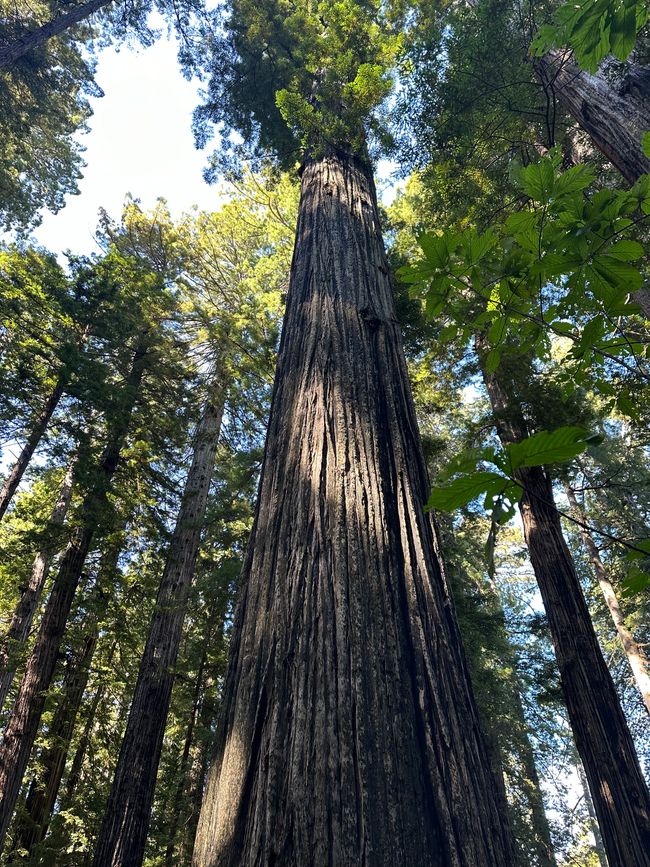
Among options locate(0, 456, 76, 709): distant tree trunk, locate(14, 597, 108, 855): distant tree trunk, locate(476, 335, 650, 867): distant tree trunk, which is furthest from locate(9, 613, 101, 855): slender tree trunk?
locate(476, 335, 650, 867): distant tree trunk

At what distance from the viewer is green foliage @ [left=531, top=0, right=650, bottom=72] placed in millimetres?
1451

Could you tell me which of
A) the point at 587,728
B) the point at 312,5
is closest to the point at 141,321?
the point at 312,5

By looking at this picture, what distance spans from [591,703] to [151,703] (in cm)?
539

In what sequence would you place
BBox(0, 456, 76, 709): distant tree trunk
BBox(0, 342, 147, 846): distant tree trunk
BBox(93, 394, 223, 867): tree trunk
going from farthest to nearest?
1. BBox(0, 456, 76, 709): distant tree trunk
2. BBox(0, 342, 147, 846): distant tree trunk
3. BBox(93, 394, 223, 867): tree trunk

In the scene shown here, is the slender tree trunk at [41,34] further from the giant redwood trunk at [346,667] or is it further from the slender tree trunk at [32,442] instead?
the giant redwood trunk at [346,667]

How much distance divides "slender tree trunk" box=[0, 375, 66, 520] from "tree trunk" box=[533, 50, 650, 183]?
7.03 meters

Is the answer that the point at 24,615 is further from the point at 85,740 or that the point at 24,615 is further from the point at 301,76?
the point at 301,76

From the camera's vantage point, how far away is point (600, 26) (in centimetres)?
149

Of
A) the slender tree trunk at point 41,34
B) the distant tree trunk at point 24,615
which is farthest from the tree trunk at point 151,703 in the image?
the slender tree trunk at point 41,34

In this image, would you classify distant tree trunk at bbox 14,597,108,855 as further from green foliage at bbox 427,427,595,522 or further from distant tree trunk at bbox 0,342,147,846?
green foliage at bbox 427,427,595,522

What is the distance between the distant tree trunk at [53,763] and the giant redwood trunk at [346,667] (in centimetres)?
661

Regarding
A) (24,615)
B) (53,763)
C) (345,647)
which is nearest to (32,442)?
(24,615)

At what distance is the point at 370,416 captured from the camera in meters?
1.74

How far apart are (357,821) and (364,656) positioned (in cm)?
32
